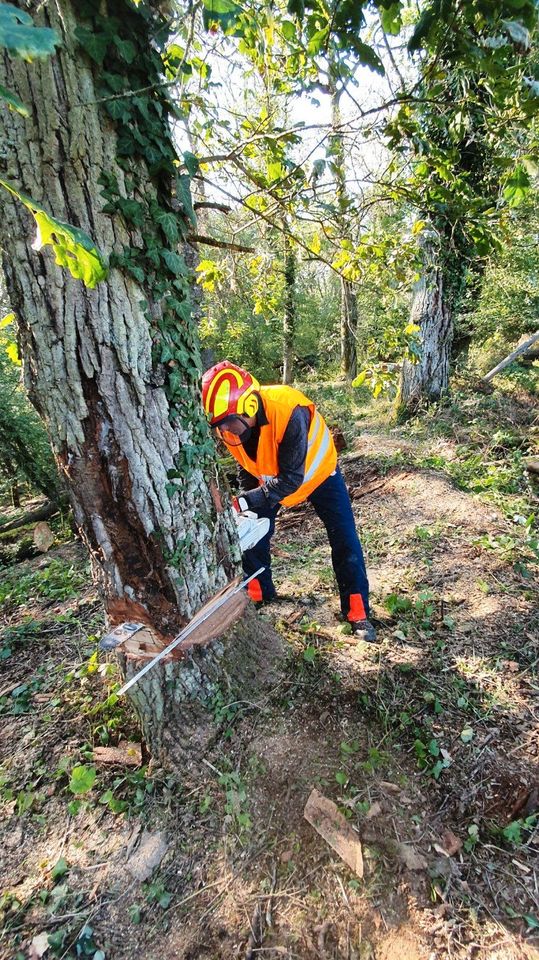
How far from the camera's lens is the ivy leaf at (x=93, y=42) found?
1.19m

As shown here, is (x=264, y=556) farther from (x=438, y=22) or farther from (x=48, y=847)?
(x=438, y=22)

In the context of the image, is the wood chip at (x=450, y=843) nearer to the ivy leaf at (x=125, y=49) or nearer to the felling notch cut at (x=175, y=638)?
the felling notch cut at (x=175, y=638)

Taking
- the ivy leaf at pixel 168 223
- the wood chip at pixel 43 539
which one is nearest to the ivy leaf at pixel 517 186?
the ivy leaf at pixel 168 223

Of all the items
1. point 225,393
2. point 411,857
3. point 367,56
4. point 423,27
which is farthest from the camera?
point 225,393

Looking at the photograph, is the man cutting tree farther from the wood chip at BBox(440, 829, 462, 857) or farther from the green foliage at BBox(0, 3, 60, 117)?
the green foliage at BBox(0, 3, 60, 117)

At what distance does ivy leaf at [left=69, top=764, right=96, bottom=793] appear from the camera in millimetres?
1809

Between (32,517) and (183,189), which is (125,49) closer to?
(183,189)

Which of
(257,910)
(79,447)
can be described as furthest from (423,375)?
(257,910)

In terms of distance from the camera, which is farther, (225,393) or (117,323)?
(225,393)

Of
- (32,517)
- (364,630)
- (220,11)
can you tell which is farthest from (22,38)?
(32,517)

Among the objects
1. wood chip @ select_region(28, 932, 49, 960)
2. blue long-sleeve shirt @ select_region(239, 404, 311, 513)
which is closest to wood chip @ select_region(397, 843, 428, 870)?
wood chip @ select_region(28, 932, 49, 960)

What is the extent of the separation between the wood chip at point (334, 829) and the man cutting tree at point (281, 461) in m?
0.97

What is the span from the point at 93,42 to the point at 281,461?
1792 millimetres

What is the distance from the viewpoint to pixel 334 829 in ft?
5.42
